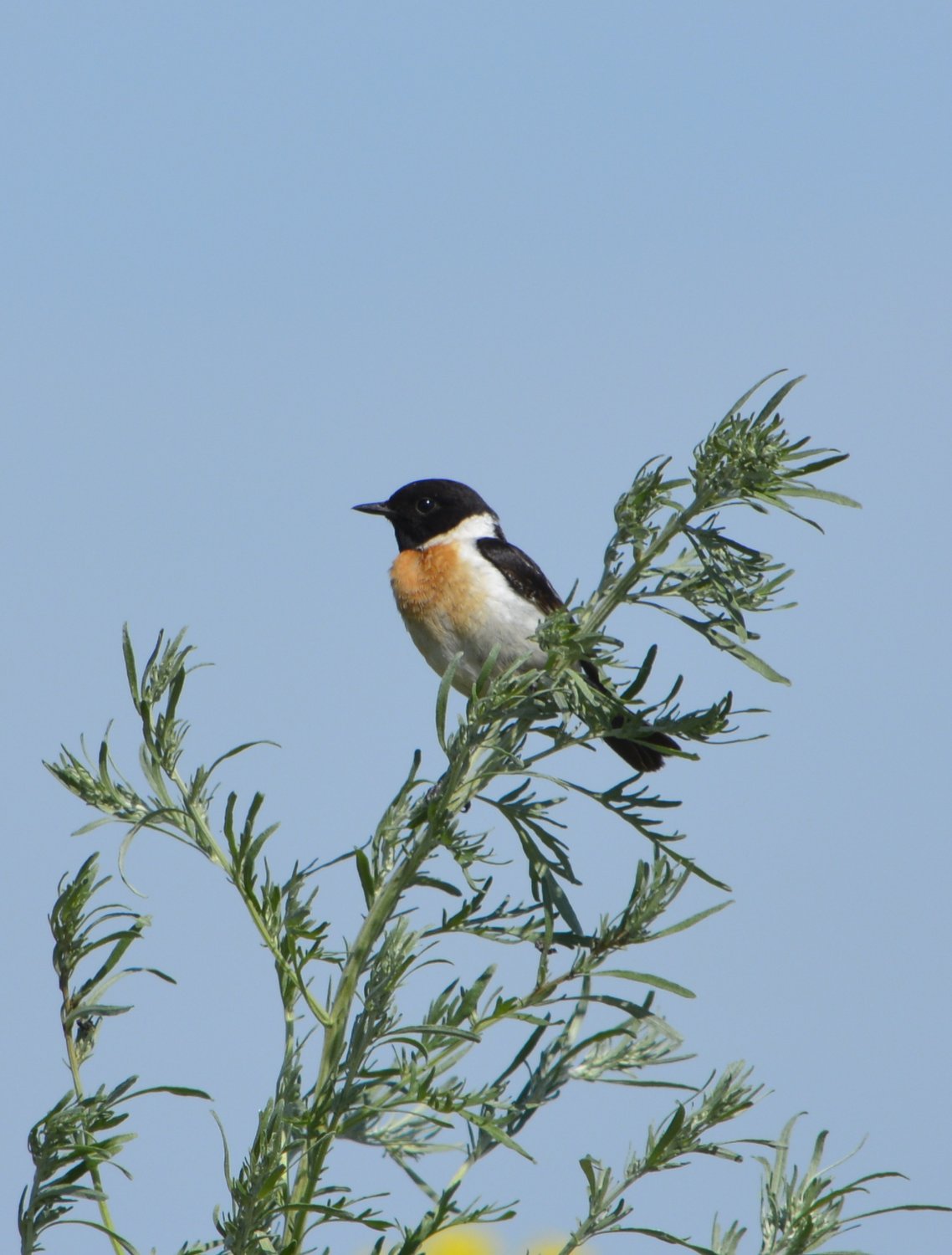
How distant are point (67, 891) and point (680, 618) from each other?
1.09 metres

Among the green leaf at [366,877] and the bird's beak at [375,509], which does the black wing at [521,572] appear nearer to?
the bird's beak at [375,509]

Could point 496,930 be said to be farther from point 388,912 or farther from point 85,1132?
point 85,1132

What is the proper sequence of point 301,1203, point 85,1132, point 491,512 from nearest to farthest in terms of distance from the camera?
point 301,1203 < point 85,1132 < point 491,512

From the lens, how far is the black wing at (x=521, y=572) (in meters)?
6.31

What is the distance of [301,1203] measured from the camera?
1.88 meters

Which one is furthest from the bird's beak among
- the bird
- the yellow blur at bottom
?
the yellow blur at bottom

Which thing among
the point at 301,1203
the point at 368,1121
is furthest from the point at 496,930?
the point at 301,1203

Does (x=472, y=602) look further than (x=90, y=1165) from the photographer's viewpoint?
Yes

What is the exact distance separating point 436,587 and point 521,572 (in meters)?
0.44

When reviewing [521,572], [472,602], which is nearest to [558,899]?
[472,602]

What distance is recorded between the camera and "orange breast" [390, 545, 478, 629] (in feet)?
20.0

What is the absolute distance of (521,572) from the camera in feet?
21.0

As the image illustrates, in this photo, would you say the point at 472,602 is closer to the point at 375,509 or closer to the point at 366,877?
the point at 375,509

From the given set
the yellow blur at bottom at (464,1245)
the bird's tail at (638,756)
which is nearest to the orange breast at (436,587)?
the bird's tail at (638,756)
